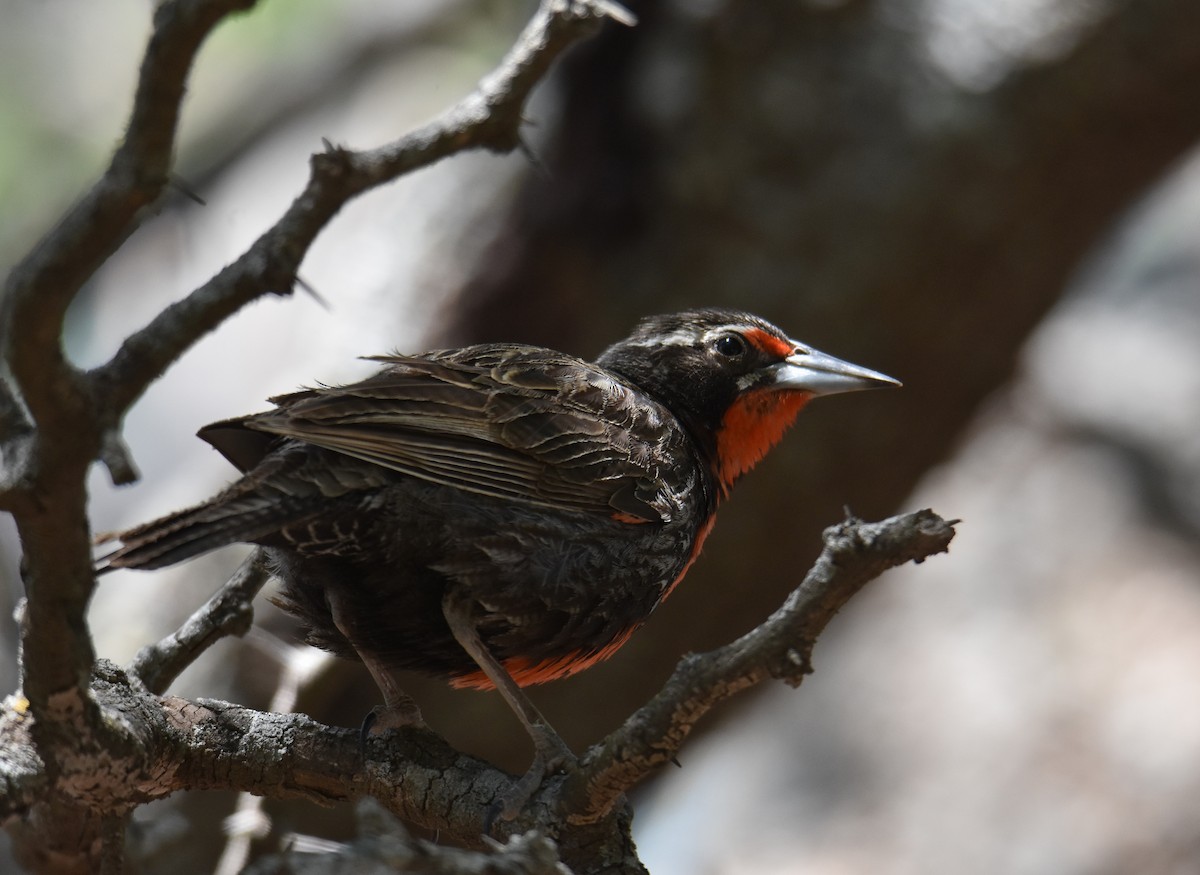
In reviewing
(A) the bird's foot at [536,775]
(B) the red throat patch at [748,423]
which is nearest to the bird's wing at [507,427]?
(B) the red throat patch at [748,423]

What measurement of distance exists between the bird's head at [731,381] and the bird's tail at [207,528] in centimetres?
168

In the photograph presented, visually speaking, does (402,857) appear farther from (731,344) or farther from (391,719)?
(731,344)

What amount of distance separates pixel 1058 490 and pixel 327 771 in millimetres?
9832

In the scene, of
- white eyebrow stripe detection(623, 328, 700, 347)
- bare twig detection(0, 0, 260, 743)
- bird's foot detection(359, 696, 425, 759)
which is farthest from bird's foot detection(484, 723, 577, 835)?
white eyebrow stripe detection(623, 328, 700, 347)

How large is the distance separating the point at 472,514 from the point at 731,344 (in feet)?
4.73

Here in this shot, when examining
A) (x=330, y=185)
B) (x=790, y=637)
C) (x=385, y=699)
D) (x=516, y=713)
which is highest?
(x=330, y=185)

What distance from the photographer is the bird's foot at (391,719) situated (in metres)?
3.69

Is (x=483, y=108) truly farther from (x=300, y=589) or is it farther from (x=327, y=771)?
(x=327, y=771)

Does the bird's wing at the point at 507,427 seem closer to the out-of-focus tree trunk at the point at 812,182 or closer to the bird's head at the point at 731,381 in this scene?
the bird's head at the point at 731,381

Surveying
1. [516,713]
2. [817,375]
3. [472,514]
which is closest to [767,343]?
[817,375]

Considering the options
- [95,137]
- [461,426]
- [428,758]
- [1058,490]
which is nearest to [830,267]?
[461,426]

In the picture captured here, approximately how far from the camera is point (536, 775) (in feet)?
11.0

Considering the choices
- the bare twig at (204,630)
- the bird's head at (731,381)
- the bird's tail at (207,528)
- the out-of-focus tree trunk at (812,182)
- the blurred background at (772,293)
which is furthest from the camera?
the out-of-focus tree trunk at (812,182)

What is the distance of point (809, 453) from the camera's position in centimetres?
793
